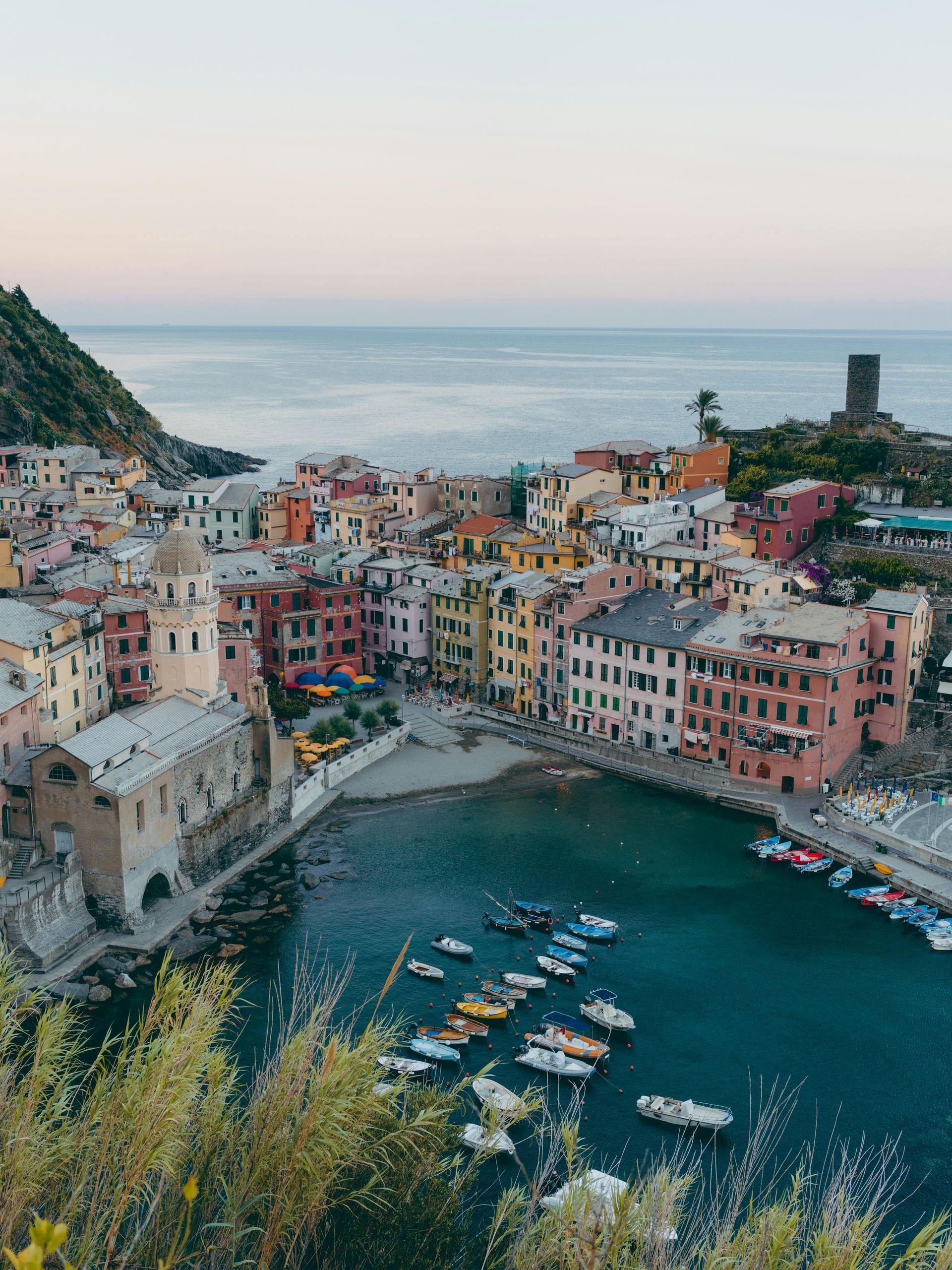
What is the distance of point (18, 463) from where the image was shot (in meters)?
114

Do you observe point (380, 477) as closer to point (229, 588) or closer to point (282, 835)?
point (229, 588)

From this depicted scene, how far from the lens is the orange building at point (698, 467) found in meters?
94.6

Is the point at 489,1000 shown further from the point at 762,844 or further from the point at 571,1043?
the point at 762,844

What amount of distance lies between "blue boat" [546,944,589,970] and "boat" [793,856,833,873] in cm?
1364

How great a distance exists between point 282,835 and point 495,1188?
27.5m

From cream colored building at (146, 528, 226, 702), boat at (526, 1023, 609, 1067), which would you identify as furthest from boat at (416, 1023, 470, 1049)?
cream colored building at (146, 528, 226, 702)

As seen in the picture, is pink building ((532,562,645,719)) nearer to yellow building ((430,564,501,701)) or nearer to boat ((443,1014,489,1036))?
yellow building ((430,564,501,701))

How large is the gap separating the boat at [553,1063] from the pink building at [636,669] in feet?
98.4

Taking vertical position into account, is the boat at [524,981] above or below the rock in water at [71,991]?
below

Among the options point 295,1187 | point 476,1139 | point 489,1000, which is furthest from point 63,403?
point 295,1187

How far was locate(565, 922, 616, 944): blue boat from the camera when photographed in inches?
1959

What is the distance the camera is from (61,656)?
197 feet

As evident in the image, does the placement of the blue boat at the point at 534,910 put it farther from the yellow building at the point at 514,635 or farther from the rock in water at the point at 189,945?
the yellow building at the point at 514,635

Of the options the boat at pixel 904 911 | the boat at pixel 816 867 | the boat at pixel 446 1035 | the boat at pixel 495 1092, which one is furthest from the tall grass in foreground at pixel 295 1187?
the boat at pixel 816 867
